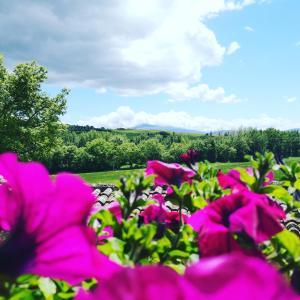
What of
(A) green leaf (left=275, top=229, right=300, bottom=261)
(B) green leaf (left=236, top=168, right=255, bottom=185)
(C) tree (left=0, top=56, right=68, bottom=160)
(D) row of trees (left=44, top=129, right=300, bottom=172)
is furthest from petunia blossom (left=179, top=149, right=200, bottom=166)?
(D) row of trees (left=44, top=129, right=300, bottom=172)

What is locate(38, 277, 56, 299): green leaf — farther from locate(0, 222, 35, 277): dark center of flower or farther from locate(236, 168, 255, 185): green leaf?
locate(236, 168, 255, 185): green leaf

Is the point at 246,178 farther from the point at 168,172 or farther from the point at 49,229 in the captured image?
the point at 49,229

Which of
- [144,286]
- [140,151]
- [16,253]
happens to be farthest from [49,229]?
[140,151]

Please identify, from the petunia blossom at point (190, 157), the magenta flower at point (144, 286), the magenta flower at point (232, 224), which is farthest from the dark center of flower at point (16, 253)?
the petunia blossom at point (190, 157)

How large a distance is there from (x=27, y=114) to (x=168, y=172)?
35516 millimetres

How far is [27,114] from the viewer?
35.1m

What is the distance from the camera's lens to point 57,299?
3.43 ft

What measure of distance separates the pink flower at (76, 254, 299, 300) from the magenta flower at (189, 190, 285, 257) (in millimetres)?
469

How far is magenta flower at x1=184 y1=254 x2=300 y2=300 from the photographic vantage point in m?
0.43

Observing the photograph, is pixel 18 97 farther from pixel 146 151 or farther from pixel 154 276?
pixel 146 151

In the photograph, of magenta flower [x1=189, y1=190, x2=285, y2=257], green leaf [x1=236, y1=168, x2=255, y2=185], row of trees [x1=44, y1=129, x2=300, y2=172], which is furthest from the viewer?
row of trees [x1=44, y1=129, x2=300, y2=172]

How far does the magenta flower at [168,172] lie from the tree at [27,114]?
32.6 m

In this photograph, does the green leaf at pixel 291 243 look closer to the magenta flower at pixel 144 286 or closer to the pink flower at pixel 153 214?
the pink flower at pixel 153 214

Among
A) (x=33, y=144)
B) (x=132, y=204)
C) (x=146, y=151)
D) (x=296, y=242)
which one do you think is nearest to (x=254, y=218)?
(x=296, y=242)
